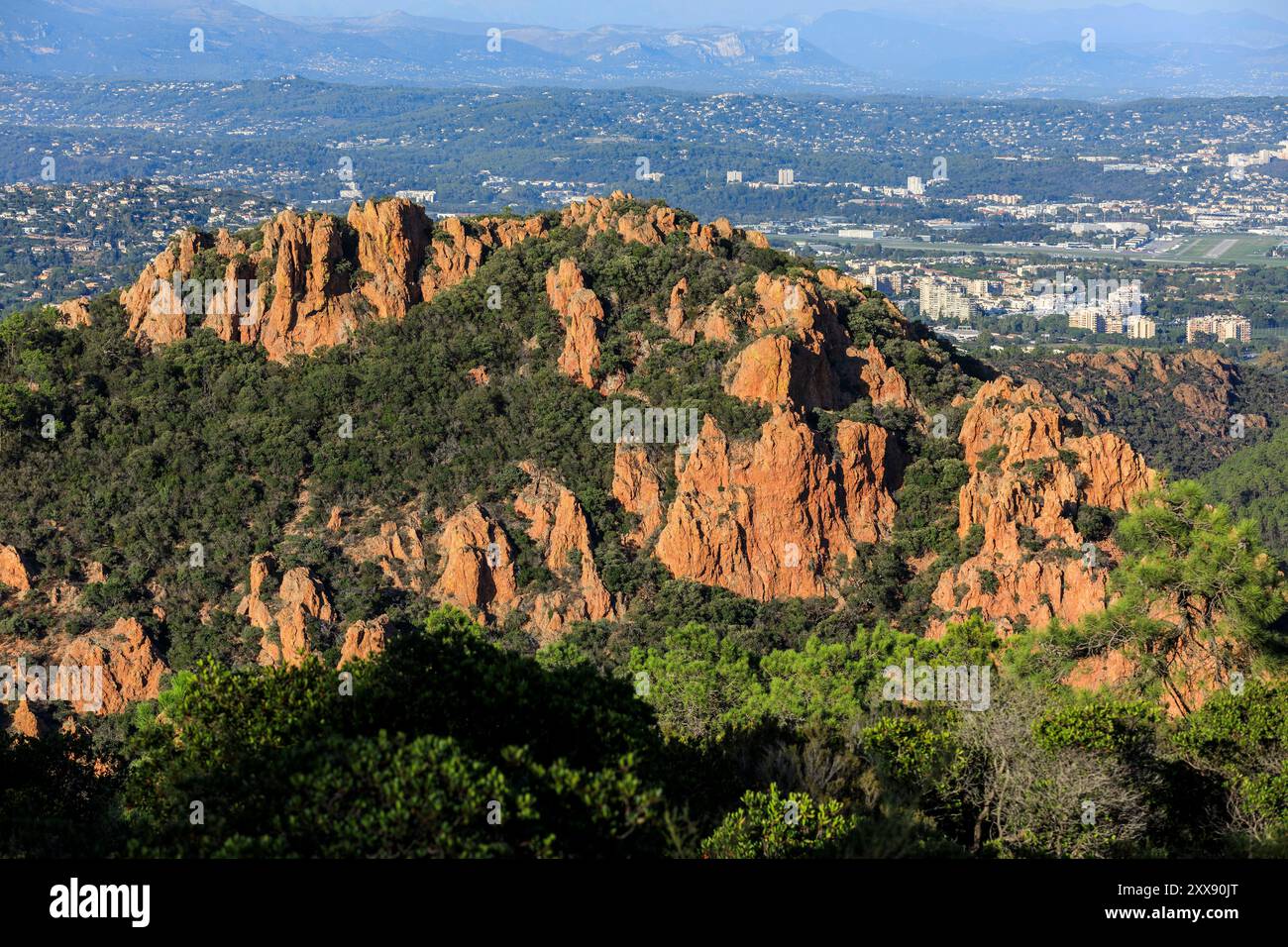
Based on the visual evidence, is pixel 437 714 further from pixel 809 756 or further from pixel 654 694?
pixel 654 694

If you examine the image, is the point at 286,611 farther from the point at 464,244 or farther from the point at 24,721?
the point at 464,244

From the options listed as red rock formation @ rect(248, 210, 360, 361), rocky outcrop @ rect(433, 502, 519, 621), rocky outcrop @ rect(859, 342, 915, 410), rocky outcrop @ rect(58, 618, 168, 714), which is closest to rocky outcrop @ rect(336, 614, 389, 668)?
rocky outcrop @ rect(433, 502, 519, 621)

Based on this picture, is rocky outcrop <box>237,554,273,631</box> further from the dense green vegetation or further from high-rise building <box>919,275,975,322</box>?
high-rise building <box>919,275,975,322</box>

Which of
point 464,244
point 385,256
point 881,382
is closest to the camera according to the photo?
point 881,382

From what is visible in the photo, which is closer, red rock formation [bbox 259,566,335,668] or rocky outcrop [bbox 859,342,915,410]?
red rock formation [bbox 259,566,335,668]

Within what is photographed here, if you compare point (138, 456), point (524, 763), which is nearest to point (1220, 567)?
point (524, 763)

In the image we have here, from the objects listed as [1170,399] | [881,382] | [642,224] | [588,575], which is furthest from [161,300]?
[1170,399]

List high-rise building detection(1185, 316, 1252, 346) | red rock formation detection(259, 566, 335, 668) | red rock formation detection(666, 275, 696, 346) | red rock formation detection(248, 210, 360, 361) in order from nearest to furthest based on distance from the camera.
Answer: red rock formation detection(259, 566, 335, 668)
red rock formation detection(666, 275, 696, 346)
red rock formation detection(248, 210, 360, 361)
high-rise building detection(1185, 316, 1252, 346)
